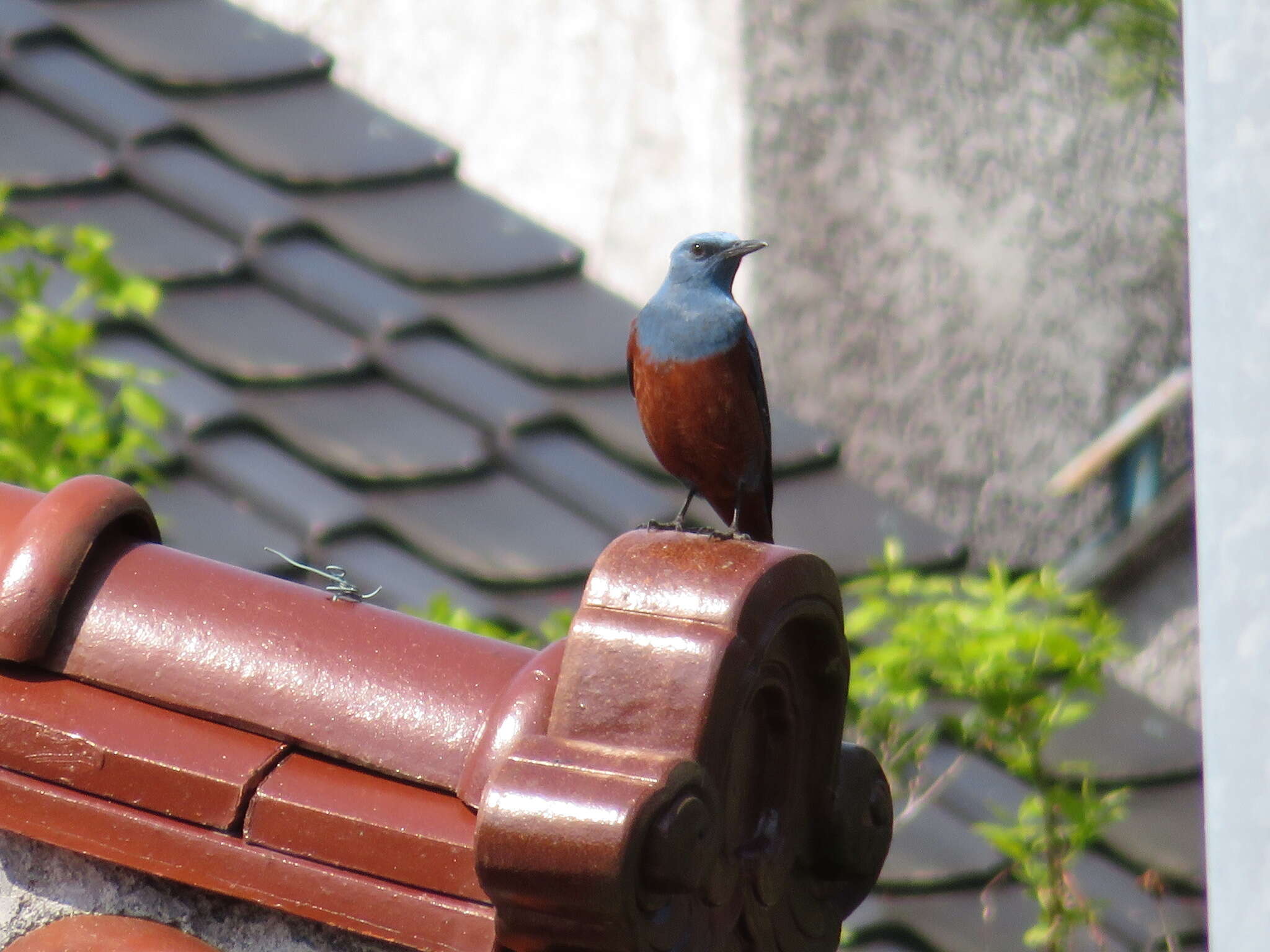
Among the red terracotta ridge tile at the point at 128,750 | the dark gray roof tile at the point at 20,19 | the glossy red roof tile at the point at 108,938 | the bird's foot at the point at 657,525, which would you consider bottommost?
the glossy red roof tile at the point at 108,938

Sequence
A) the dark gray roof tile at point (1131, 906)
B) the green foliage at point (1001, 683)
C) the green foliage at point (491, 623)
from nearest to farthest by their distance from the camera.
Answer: the green foliage at point (491, 623) < the green foliage at point (1001, 683) < the dark gray roof tile at point (1131, 906)

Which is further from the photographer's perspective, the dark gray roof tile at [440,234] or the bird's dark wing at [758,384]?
the dark gray roof tile at [440,234]

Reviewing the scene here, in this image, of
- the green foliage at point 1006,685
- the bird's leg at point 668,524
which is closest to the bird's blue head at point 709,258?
the bird's leg at point 668,524

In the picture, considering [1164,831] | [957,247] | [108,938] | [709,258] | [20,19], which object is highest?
[957,247]

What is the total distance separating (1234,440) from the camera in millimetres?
1511

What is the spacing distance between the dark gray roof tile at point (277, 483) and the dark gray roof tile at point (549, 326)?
56 cm

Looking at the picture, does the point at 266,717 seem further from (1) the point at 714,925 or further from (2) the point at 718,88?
(2) the point at 718,88

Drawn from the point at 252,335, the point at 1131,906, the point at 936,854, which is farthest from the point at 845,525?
the point at 252,335

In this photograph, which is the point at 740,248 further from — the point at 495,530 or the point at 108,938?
the point at 108,938

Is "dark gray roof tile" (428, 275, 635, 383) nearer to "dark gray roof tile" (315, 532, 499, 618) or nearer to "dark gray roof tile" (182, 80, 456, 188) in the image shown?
"dark gray roof tile" (182, 80, 456, 188)

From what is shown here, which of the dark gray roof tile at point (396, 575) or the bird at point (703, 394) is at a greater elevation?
the bird at point (703, 394)

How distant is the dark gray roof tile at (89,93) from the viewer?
4133 millimetres

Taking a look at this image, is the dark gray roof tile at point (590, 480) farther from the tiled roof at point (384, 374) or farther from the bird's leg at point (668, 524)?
the bird's leg at point (668, 524)

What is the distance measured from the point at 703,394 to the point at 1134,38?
1585 mm
